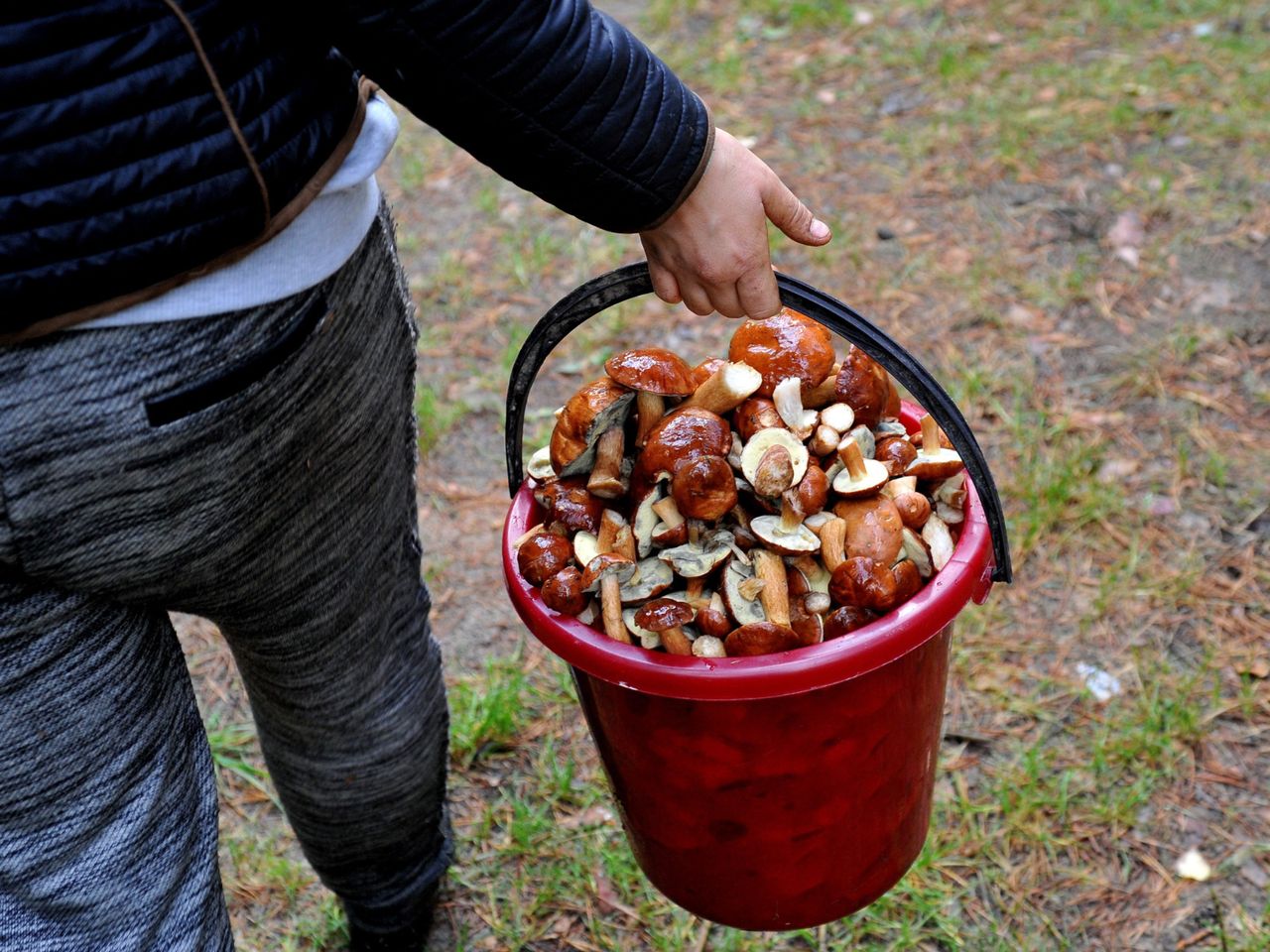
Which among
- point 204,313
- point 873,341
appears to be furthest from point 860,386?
point 204,313

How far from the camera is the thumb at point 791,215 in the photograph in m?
1.32

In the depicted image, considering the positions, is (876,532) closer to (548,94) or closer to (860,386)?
(860,386)

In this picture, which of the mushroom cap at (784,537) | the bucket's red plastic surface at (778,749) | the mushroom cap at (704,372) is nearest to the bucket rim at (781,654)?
the bucket's red plastic surface at (778,749)

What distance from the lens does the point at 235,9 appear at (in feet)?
3.42

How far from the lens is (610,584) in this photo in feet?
4.89

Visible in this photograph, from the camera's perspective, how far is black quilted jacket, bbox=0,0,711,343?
976 mm

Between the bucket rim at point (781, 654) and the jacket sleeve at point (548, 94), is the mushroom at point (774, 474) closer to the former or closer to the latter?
the bucket rim at point (781, 654)

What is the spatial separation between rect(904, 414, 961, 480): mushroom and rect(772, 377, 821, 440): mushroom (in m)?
0.15

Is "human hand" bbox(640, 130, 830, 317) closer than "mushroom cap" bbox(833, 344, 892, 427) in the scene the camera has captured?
Yes

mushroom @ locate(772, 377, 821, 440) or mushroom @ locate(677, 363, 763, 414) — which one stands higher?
mushroom @ locate(677, 363, 763, 414)

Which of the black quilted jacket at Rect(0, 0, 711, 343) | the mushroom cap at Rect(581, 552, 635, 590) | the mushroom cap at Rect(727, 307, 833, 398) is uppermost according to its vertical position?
the black quilted jacket at Rect(0, 0, 711, 343)

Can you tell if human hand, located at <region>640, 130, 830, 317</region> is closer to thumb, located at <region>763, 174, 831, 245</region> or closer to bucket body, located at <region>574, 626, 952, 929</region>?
thumb, located at <region>763, 174, 831, 245</region>

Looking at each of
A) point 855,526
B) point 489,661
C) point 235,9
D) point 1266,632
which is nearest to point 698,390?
point 855,526

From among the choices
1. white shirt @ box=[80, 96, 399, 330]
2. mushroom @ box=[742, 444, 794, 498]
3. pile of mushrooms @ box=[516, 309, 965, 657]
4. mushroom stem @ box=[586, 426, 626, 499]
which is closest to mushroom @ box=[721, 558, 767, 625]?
pile of mushrooms @ box=[516, 309, 965, 657]
